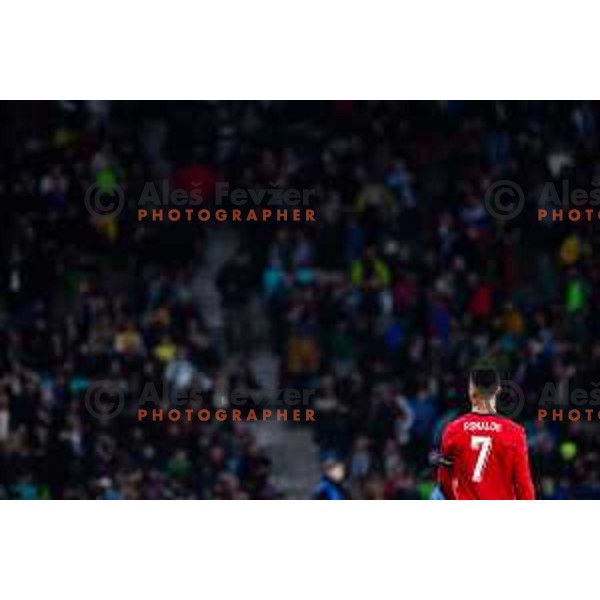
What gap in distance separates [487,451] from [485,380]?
0.33 m

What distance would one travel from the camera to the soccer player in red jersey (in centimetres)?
958

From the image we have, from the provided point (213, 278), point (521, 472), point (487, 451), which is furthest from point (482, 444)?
point (213, 278)

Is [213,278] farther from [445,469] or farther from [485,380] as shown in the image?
[485,380]

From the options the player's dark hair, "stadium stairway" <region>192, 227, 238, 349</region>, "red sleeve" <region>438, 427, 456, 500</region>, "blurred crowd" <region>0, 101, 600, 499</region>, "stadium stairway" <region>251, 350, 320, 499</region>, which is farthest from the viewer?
"stadium stairway" <region>192, 227, 238, 349</region>

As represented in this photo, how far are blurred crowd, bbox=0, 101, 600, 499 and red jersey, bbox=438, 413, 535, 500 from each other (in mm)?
8370

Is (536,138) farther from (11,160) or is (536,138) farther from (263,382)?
(11,160)

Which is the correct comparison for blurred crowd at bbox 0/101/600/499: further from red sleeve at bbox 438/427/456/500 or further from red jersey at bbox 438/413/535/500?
red jersey at bbox 438/413/535/500

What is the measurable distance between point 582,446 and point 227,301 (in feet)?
11.0

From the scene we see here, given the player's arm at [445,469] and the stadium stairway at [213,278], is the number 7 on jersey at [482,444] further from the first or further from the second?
the stadium stairway at [213,278]

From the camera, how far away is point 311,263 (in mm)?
18438

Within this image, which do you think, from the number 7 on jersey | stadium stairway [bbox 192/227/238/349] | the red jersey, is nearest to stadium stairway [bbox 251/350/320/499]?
stadium stairway [bbox 192/227/238/349]

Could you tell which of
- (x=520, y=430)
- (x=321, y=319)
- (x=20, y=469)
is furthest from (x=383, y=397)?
(x=520, y=430)

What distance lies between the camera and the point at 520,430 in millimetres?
9672

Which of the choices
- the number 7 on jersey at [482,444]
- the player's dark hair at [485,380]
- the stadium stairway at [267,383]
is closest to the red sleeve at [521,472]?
the number 7 on jersey at [482,444]
